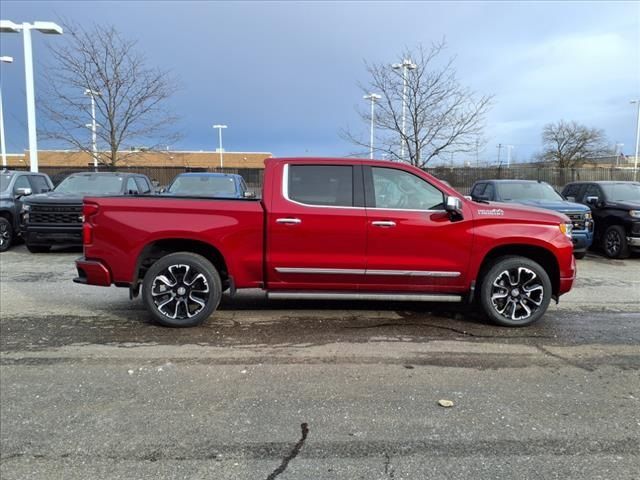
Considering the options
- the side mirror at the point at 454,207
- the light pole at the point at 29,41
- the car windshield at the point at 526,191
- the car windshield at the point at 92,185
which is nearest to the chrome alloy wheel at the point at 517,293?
the side mirror at the point at 454,207

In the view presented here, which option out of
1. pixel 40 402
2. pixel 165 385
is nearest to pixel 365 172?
pixel 165 385

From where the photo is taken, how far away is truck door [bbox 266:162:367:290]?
5520 millimetres

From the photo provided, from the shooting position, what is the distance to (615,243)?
38.1ft

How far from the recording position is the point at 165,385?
4125 millimetres

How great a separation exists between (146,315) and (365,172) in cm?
320

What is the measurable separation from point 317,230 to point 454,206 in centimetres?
150

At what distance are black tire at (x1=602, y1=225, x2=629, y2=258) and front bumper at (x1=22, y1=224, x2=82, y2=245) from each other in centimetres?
1206

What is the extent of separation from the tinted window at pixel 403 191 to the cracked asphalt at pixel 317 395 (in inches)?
55.5

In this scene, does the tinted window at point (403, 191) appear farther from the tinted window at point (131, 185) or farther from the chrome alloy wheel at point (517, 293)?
the tinted window at point (131, 185)

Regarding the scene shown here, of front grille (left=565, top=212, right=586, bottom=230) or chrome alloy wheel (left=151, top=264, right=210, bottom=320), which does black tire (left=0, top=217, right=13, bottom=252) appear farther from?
front grille (left=565, top=212, right=586, bottom=230)

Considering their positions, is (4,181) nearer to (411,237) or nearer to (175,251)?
(175,251)

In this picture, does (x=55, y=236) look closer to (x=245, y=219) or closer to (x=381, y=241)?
(x=245, y=219)

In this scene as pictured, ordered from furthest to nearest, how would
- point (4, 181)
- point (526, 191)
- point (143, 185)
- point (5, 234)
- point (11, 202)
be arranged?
point (143, 185), point (4, 181), point (526, 191), point (11, 202), point (5, 234)

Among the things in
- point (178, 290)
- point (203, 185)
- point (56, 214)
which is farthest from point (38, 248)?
point (178, 290)
